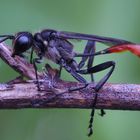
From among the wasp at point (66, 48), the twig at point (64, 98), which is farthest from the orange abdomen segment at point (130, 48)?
the twig at point (64, 98)

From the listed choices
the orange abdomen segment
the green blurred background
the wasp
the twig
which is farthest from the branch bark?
the green blurred background

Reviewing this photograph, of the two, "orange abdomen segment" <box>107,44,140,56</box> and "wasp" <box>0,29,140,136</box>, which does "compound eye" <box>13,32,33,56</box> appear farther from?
"orange abdomen segment" <box>107,44,140,56</box>

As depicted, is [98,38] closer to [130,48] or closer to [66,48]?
[130,48]

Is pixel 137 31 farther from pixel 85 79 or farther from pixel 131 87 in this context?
pixel 131 87

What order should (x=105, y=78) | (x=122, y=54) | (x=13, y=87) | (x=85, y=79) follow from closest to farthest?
(x=13, y=87) < (x=105, y=78) < (x=85, y=79) < (x=122, y=54)

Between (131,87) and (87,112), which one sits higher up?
(131,87)

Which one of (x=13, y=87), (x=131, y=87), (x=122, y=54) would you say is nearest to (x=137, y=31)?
(x=122, y=54)
